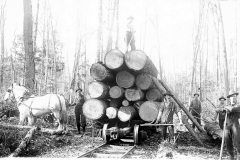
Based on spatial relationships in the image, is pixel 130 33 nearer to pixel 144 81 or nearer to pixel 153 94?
pixel 144 81

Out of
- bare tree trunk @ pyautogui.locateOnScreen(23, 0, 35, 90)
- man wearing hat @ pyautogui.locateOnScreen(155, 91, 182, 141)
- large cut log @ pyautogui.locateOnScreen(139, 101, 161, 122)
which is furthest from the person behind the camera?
bare tree trunk @ pyautogui.locateOnScreen(23, 0, 35, 90)

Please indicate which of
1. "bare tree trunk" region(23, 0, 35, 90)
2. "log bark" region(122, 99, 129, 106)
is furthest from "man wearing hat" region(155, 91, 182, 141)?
"bare tree trunk" region(23, 0, 35, 90)

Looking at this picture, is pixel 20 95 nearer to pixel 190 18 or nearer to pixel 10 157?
pixel 10 157

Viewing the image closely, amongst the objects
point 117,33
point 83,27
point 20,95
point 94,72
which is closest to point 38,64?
point 83,27

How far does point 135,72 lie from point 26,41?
588 cm

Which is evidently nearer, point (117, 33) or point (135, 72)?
point (135, 72)

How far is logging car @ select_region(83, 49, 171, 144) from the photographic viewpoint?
24.2 ft

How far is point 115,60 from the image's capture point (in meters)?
7.41

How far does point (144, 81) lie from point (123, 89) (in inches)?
29.5

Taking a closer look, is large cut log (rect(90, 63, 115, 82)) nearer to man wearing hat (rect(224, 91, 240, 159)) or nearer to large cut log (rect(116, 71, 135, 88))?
large cut log (rect(116, 71, 135, 88))

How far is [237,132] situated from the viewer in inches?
217

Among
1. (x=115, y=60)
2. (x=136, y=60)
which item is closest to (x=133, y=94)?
(x=136, y=60)

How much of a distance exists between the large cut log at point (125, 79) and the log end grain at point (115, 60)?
1.20 ft

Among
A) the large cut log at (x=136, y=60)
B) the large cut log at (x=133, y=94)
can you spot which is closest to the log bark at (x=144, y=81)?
the large cut log at (x=133, y=94)
